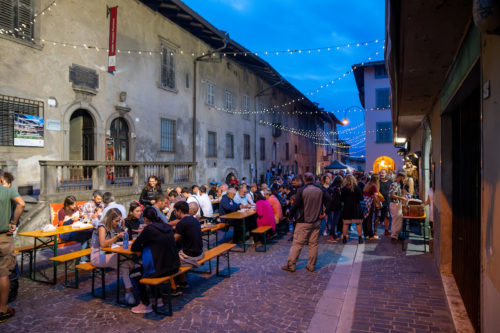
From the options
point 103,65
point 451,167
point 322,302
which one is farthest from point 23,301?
point 103,65

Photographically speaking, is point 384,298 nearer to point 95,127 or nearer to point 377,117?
point 95,127

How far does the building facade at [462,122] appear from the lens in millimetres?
2717

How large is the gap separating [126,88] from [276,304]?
37.3ft

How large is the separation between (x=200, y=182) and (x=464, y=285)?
14733 mm

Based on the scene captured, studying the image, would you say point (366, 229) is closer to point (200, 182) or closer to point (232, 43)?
point (200, 182)

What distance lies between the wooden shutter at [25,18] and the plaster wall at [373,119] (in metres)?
23.5

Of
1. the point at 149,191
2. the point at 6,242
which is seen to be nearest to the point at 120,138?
the point at 149,191

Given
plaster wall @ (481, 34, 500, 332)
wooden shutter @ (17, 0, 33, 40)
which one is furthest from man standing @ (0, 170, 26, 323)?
wooden shutter @ (17, 0, 33, 40)

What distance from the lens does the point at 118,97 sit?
13.4m

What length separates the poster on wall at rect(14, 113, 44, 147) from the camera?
994 cm

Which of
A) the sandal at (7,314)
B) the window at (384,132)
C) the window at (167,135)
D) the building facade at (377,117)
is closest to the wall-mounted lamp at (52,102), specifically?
the window at (167,135)

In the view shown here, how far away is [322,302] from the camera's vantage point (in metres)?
5.12

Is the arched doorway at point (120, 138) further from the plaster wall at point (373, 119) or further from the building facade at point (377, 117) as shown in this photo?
the plaster wall at point (373, 119)

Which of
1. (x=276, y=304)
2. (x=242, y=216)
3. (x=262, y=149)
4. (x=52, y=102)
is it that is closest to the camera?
(x=276, y=304)
